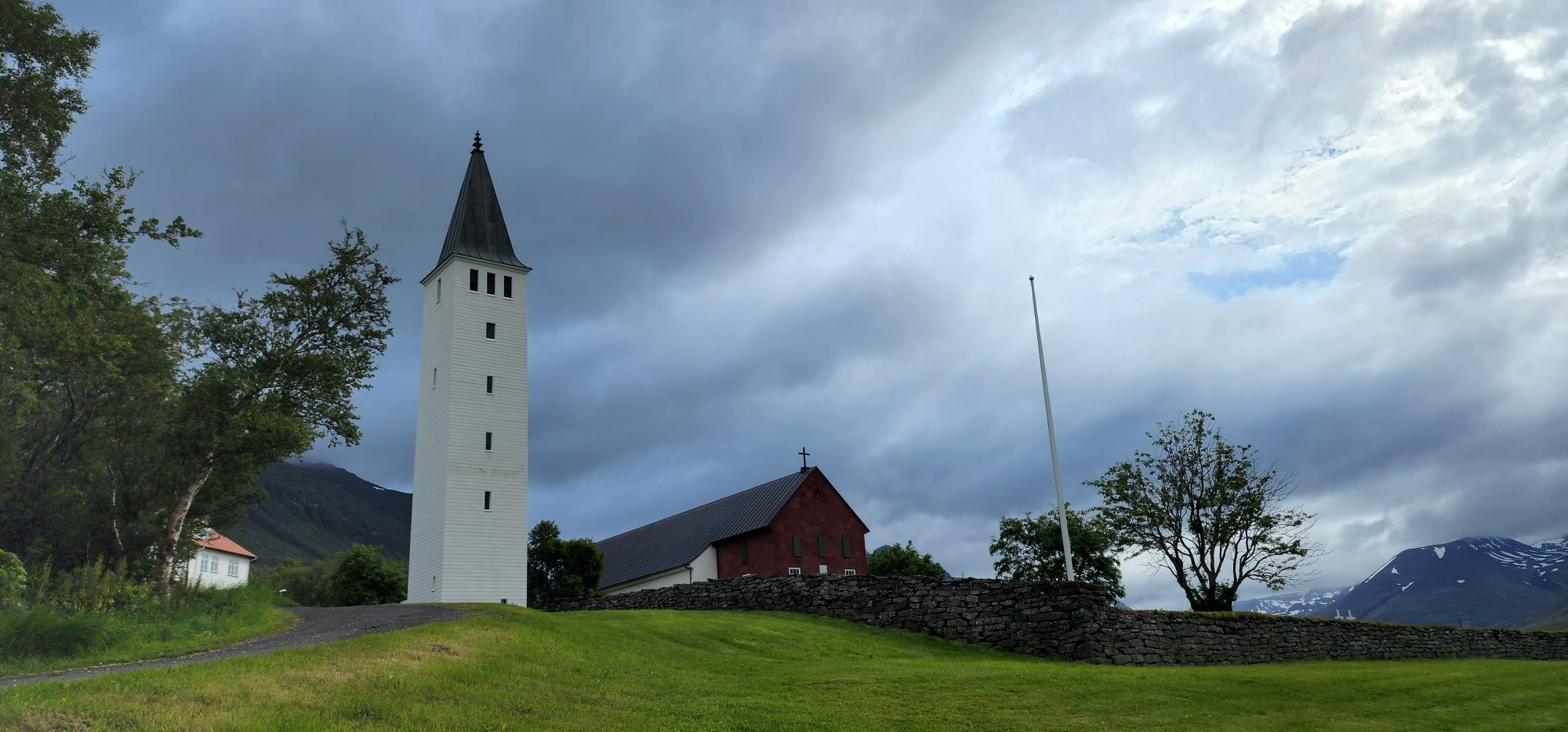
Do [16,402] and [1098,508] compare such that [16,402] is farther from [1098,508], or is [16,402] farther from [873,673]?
[1098,508]

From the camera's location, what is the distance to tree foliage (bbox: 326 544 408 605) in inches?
2319

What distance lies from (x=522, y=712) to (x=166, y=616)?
11966mm

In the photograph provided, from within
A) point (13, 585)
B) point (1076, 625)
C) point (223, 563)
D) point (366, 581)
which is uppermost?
point (223, 563)

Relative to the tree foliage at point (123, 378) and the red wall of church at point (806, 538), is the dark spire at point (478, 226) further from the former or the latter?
the red wall of church at point (806, 538)

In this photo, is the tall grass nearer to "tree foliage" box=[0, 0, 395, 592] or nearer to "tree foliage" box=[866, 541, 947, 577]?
"tree foliage" box=[0, 0, 395, 592]

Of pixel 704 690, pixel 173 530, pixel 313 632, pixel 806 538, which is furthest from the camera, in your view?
pixel 806 538

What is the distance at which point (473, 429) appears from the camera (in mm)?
39031

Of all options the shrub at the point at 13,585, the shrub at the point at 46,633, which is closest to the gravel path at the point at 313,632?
the shrub at the point at 46,633

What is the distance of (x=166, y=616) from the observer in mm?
20094

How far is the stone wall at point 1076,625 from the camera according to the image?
2448cm

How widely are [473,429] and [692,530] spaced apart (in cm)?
2181

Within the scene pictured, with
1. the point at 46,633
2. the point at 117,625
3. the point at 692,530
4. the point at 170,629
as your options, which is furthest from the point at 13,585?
the point at 692,530

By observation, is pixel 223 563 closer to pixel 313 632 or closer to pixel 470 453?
pixel 470 453

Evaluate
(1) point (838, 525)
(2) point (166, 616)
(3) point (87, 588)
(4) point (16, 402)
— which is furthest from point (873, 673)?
(1) point (838, 525)
